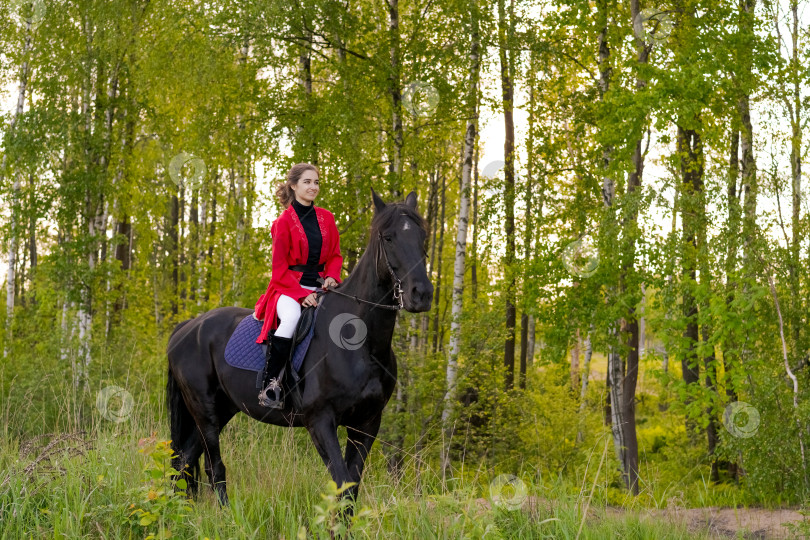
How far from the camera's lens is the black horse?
15.9ft

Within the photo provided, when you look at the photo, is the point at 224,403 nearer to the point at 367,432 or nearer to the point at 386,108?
the point at 367,432

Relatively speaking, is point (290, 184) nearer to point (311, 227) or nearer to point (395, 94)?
point (311, 227)

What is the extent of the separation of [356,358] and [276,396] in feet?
2.52

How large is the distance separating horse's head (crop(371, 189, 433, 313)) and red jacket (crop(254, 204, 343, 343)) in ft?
2.23

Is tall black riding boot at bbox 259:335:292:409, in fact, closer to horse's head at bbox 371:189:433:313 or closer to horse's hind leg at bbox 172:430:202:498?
horse's head at bbox 371:189:433:313

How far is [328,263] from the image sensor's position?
5887mm

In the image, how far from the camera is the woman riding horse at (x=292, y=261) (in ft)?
18.2

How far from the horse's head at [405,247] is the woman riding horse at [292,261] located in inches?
28.2

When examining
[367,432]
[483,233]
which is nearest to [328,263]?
[367,432]

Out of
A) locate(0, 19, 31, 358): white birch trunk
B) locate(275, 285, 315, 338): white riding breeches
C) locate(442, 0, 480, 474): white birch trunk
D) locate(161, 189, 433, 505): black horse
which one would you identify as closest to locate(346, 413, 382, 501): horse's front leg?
locate(161, 189, 433, 505): black horse

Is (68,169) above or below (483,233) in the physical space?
above

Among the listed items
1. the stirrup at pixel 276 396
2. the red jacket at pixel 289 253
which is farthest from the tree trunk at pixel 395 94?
the stirrup at pixel 276 396

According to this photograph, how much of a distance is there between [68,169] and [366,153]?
25.3 feet

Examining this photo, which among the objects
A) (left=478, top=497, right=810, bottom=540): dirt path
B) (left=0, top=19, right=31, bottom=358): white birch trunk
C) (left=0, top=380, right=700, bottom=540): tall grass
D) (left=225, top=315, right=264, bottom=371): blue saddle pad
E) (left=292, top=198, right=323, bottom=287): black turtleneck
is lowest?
(left=478, top=497, right=810, bottom=540): dirt path
